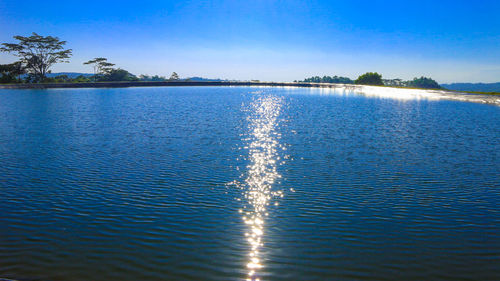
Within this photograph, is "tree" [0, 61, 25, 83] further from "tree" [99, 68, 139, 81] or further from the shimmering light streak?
the shimmering light streak

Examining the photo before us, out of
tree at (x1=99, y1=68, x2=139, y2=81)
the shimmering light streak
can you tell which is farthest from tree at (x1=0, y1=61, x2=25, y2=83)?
the shimmering light streak

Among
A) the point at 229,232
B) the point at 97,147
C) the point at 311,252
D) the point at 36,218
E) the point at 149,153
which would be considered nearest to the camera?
the point at 311,252

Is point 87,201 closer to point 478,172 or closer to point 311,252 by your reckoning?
point 311,252

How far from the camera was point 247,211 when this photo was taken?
1265cm

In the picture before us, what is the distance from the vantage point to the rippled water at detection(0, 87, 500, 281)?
29.5ft

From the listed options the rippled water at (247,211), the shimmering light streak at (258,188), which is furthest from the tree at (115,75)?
the shimmering light streak at (258,188)

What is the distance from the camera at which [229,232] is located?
430 inches

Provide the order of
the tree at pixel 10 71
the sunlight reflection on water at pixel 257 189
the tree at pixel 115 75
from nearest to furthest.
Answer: the sunlight reflection on water at pixel 257 189 → the tree at pixel 10 71 → the tree at pixel 115 75

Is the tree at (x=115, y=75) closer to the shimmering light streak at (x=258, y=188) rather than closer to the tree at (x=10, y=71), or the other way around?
the tree at (x=10, y=71)

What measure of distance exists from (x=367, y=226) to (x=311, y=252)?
314 centimetres

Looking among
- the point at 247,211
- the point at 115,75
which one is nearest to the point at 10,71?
the point at 115,75

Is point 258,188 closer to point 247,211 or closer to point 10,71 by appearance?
point 247,211

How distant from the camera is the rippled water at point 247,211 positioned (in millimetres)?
8992

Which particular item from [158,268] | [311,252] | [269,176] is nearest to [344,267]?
[311,252]
